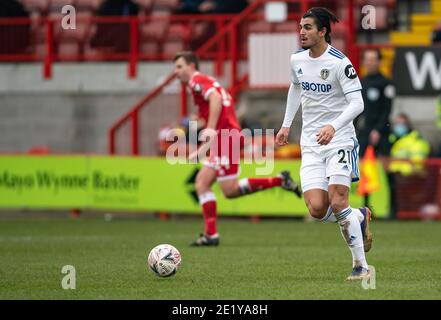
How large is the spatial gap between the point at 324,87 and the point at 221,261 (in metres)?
2.66

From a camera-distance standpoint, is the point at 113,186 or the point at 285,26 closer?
the point at 113,186

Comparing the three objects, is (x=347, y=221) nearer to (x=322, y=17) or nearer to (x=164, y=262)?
(x=164, y=262)

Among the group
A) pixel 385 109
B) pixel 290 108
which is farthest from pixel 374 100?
pixel 290 108

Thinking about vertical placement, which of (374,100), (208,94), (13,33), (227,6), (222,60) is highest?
(227,6)

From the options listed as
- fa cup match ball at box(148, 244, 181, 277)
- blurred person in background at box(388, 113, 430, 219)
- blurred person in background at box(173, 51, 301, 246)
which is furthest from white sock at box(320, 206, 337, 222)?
blurred person in background at box(388, 113, 430, 219)

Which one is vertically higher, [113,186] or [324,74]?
[324,74]

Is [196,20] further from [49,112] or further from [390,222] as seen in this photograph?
[390,222]

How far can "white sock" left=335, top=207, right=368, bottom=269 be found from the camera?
32.3 feet

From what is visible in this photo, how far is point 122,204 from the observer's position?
64.9 ft

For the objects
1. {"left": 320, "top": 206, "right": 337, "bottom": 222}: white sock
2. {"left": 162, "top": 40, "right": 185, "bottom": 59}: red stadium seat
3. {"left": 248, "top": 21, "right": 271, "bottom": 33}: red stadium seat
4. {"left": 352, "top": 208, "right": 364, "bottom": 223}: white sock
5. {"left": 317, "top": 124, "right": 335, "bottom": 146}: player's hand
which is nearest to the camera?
{"left": 317, "top": 124, "right": 335, "bottom": 146}: player's hand

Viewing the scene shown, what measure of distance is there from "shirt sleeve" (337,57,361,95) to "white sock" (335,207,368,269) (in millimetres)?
987

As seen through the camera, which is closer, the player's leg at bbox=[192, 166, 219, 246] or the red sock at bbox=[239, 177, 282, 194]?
the player's leg at bbox=[192, 166, 219, 246]

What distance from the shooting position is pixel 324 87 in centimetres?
999

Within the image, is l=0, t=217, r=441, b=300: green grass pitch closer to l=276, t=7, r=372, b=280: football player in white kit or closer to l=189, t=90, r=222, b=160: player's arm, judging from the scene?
l=276, t=7, r=372, b=280: football player in white kit
